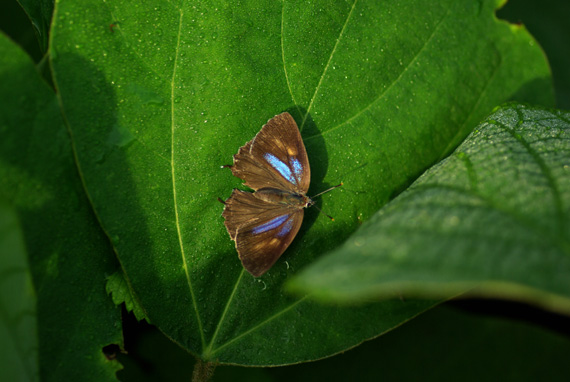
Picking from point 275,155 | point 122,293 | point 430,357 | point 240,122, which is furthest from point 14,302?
point 430,357

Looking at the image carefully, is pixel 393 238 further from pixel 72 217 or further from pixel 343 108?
pixel 72 217

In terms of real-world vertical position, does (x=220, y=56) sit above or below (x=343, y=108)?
above

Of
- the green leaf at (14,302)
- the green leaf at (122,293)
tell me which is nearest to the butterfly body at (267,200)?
the green leaf at (122,293)

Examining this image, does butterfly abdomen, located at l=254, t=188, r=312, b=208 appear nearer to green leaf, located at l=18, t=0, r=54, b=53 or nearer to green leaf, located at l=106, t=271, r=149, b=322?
green leaf, located at l=106, t=271, r=149, b=322

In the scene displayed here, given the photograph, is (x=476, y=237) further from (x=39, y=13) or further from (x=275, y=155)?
(x=39, y=13)

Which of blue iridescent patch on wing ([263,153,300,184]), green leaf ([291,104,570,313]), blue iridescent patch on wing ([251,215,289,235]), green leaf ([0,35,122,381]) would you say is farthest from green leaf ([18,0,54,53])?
green leaf ([291,104,570,313])

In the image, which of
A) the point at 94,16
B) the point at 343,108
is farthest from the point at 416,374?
the point at 94,16
